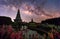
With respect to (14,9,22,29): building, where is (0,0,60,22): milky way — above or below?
above

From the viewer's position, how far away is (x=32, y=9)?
130 inches

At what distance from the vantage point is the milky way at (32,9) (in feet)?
10.5

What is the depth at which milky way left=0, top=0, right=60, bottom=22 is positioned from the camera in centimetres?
321

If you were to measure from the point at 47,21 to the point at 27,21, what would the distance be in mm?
364

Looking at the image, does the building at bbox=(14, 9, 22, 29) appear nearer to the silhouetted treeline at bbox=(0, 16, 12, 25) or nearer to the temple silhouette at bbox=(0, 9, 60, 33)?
the temple silhouette at bbox=(0, 9, 60, 33)

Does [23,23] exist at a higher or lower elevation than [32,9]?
lower

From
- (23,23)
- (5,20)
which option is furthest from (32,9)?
(5,20)

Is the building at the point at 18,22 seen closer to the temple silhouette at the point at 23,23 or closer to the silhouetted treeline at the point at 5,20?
the temple silhouette at the point at 23,23

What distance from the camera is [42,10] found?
3328 mm

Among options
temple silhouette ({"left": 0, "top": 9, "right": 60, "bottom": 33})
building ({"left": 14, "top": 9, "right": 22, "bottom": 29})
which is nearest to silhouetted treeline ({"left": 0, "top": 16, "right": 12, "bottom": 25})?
Result: temple silhouette ({"left": 0, "top": 9, "right": 60, "bottom": 33})

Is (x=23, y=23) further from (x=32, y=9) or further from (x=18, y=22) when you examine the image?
(x=32, y=9)

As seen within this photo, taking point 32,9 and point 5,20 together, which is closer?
point 5,20

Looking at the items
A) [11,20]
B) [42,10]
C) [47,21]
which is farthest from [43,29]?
[11,20]

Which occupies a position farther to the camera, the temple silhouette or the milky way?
the milky way
